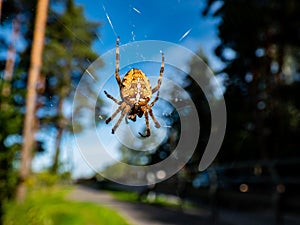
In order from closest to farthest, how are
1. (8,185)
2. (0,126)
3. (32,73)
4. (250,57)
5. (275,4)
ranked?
1. (0,126)
2. (8,185)
3. (32,73)
4. (250,57)
5. (275,4)

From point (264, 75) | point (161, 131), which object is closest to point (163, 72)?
point (161, 131)

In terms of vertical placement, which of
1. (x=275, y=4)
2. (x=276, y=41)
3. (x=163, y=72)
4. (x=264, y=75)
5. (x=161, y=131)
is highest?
(x=275, y=4)

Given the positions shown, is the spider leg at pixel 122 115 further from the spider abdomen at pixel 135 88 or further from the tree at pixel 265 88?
Result: the tree at pixel 265 88

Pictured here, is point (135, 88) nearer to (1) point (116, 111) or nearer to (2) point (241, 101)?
(1) point (116, 111)

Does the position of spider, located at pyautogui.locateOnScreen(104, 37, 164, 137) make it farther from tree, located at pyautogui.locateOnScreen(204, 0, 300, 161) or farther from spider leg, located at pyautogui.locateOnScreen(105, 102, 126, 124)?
tree, located at pyautogui.locateOnScreen(204, 0, 300, 161)

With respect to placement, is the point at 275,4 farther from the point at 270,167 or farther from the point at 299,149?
the point at 270,167

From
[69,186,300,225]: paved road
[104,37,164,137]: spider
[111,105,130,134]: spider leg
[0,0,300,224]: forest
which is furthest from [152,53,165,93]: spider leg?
[69,186,300,225]: paved road

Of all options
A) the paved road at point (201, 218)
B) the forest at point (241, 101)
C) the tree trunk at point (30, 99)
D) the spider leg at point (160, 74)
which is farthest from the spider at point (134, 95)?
the tree trunk at point (30, 99)
